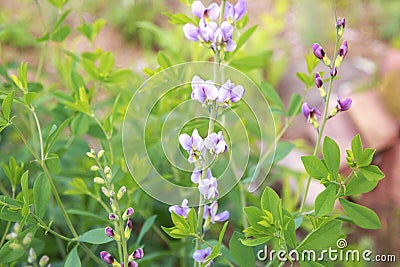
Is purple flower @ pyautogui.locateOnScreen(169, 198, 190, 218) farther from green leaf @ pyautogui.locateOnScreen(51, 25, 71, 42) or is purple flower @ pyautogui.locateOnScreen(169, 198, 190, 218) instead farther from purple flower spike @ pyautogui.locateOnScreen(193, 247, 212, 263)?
green leaf @ pyautogui.locateOnScreen(51, 25, 71, 42)

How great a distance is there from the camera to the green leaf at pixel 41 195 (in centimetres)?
73

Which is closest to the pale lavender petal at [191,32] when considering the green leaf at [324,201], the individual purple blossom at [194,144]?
the individual purple blossom at [194,144]

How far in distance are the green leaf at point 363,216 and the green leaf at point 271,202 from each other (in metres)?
0.10

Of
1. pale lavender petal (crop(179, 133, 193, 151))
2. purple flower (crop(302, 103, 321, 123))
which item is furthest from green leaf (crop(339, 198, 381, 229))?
pale lavender petal (crop(179, 133, 193, 151))

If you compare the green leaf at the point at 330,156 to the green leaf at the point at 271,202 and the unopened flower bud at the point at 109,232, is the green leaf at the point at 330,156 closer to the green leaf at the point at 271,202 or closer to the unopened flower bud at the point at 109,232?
the green leaf at the point at 271,202

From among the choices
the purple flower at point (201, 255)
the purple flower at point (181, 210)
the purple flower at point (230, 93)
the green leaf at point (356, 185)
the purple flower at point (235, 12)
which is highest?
the purple flower at point (235, 12)

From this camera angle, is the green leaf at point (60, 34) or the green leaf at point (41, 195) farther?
the green leaf at point (60, 34)

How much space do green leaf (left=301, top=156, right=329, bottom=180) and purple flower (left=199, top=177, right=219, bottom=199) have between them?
4.4 inches

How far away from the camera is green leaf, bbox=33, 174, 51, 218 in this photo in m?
0.73

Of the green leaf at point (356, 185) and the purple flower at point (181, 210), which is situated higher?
the green leaf at point (356, 185)

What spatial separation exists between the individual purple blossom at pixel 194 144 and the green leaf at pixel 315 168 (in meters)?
0.13

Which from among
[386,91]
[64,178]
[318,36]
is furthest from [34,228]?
[318,36]

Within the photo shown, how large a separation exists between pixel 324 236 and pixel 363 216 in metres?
0.08

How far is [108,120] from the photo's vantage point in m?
0.83
